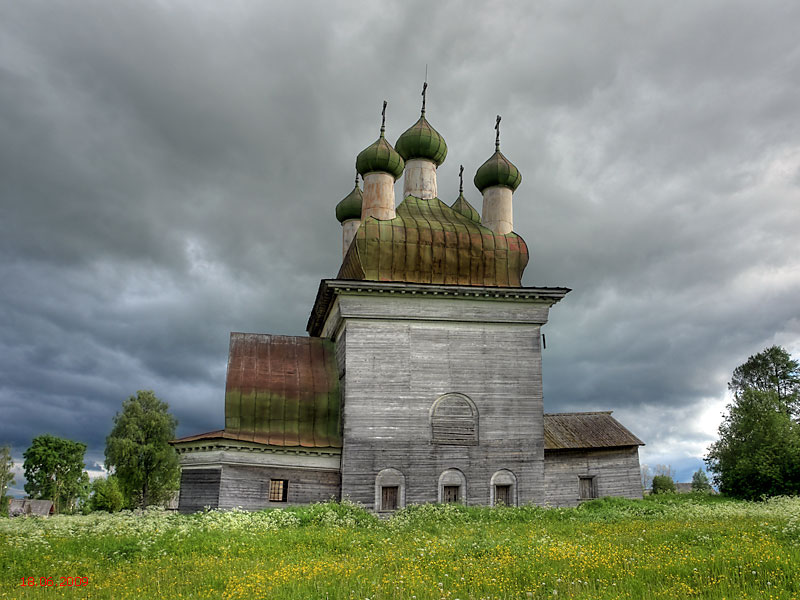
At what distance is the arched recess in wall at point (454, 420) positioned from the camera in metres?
22.1

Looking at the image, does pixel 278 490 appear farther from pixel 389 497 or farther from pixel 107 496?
pixel 107 496

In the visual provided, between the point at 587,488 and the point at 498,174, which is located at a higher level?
the point at 498,174

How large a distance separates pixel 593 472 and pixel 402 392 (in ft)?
29.5

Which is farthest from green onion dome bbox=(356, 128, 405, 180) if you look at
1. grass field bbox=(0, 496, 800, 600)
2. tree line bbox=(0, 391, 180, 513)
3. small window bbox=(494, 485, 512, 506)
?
tree line bbox=(0, 391, 180, 513)

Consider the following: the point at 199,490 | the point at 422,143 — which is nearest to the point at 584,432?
the point at 422,143

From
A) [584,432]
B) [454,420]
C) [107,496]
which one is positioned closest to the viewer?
[454,420]

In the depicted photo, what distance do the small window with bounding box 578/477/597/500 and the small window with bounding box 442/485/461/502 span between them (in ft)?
19.2

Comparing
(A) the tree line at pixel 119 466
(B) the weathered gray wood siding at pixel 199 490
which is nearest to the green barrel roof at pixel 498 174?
(B) the weathered gray wood siding at pixel 199 490

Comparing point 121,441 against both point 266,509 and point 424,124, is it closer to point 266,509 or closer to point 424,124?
point 266,509

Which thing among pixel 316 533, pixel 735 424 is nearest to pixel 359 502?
pixel 316 533

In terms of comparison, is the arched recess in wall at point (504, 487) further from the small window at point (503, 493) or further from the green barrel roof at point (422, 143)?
the green barrel roof at point (422, 143)

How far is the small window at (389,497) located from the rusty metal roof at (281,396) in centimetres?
216

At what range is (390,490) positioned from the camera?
70.2 ft

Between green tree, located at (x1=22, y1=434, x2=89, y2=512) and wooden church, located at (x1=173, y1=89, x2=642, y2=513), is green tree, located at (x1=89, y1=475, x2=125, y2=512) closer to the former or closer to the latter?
green tree, located at (x1=22, y1=434, x2=89, y2=512)
